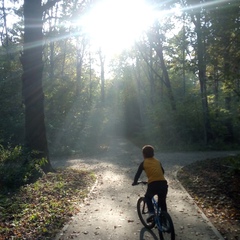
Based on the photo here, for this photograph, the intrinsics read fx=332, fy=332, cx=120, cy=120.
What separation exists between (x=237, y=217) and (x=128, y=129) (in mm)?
40654

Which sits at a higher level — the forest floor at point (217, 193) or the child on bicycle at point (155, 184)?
the child on bicycle at point (155, 184)

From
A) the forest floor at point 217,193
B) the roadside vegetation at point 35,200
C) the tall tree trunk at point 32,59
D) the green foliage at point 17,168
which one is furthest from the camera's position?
the tall tree trunk at point 32,59

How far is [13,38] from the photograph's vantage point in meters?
34.4

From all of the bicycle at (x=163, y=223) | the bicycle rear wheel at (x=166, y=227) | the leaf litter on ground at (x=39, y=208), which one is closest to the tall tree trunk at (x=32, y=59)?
the leaf litter on ground at (x=39, y=208)

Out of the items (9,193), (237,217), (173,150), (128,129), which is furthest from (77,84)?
(237,217)

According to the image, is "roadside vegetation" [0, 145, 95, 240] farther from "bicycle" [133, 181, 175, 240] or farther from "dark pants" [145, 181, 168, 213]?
"dark pants" [145, 181, 168, 213]

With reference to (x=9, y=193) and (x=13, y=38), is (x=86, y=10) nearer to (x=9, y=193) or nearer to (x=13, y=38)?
(x=9, y=193)

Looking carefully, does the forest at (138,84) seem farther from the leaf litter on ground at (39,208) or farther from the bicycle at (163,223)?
the bicycle at (163,223)

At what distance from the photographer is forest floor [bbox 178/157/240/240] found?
24.5ft

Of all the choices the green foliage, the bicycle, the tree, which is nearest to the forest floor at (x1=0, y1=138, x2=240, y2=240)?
the bicycle

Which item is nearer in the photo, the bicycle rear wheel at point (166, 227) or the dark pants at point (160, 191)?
the bicycle rear wheel at point (166, 227)

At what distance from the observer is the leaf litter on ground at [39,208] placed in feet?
22.2

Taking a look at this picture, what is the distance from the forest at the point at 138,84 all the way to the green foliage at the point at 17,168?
180 centimetres

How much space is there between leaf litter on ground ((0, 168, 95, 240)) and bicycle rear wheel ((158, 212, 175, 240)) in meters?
2.23
